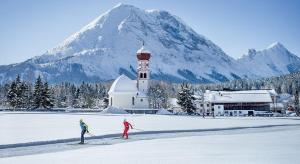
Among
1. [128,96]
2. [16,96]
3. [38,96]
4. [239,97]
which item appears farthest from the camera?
[239,97]

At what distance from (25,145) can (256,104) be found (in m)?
117

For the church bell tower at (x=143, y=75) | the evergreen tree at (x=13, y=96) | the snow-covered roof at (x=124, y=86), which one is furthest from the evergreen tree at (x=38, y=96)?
the church bell tower at (x=143, y=75)

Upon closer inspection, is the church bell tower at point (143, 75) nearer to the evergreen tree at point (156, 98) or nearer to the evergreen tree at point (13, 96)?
the evergreen tree at point (156, 98)

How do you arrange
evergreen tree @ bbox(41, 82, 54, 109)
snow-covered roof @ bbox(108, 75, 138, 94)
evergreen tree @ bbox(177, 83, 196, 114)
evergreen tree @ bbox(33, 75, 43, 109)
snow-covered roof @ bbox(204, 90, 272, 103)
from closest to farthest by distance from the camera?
1. evergreen tree @ bbox(41, 82, 54, 109)
2. evergreen tree @ bbox(33, 75, 43, 109)
3. evergreen tree @ bbox(177, 83, 196, 114)
4. snow-covered roof @ bbox(108, 75, 138, 94)
5. snow-covered roof @ bbox(204, 90, 272, 103)

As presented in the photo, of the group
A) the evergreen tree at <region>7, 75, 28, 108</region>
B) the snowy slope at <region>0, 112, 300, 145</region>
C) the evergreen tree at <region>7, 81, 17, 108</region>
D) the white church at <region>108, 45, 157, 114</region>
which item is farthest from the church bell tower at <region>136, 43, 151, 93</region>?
the snowy slope at <region>0, 112, 300, 145</region>

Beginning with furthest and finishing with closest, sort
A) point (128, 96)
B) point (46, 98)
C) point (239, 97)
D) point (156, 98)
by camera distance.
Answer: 1. point (156, 98)
2. point (239, 97)
3. point (128, 96)
4. point (46, 98)

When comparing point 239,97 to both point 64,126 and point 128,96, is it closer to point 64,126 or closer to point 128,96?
point 128,96

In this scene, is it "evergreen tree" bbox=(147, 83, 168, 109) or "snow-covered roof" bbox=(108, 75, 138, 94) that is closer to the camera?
"snow-covered roof" bbox=(108, 75, 138, 94)

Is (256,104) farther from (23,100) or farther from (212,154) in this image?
(212,154)

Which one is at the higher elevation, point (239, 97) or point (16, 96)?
point (239, 97)

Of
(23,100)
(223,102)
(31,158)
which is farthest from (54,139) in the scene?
(223,102)

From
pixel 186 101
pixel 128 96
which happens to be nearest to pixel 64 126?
pixel 128 96

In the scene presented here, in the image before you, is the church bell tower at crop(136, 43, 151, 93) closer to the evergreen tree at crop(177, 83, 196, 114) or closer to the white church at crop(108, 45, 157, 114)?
the white church at crop(108, 45, 157, 114)

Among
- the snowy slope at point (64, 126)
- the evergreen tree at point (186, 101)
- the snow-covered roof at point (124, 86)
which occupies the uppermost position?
the snow-covered roof at point (124, 86)
